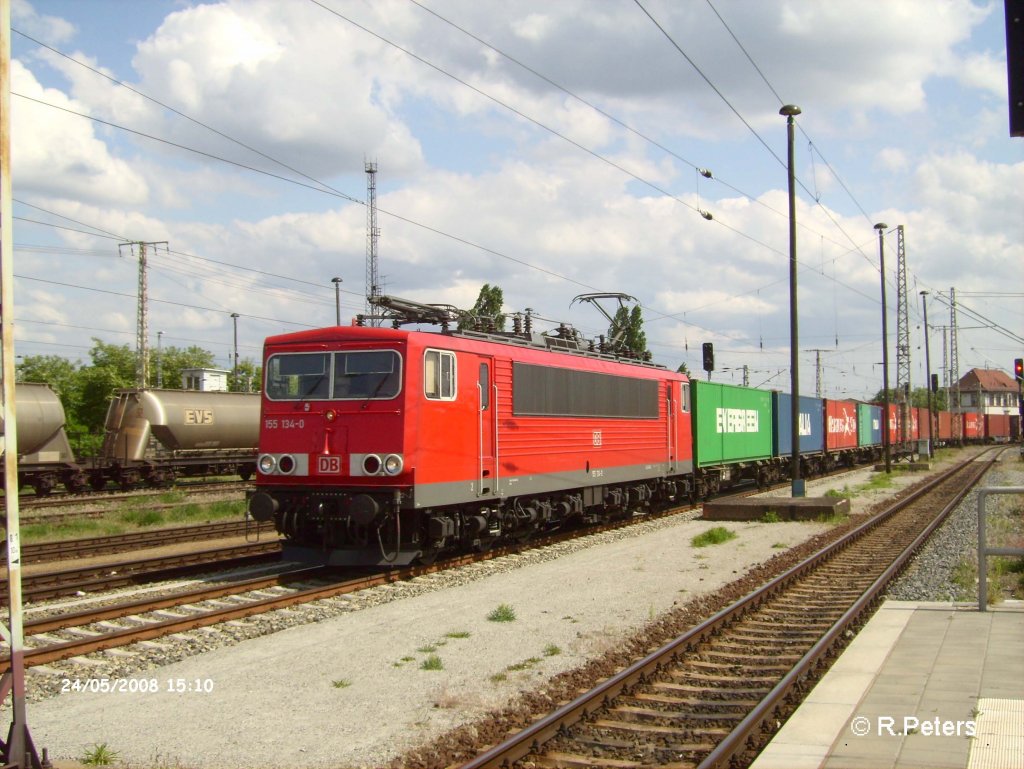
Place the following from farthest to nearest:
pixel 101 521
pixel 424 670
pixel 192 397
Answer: pixel 192 397, pixel 101 521, pixel 424 670

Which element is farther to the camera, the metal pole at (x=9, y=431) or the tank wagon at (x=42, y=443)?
the tank wagon at (x=42, y=443)

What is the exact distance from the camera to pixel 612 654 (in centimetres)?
845

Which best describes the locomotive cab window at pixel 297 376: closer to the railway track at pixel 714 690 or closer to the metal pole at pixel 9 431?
the railway track at pixel 714 690

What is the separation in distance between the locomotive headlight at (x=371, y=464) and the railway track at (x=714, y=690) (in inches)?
190

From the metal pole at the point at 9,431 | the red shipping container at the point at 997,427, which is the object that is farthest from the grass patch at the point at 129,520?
the red shipping container at the point at 997,427

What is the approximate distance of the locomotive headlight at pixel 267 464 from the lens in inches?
518

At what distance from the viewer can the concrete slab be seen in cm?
2044

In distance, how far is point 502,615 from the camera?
1009 centimetres

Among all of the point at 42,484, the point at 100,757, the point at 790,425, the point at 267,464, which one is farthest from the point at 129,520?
the point at 790,425

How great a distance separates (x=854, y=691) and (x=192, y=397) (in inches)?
1115

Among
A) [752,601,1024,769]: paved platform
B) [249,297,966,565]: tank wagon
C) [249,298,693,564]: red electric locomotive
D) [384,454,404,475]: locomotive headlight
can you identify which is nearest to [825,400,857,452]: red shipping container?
[249,297,966,565]: tank wagon

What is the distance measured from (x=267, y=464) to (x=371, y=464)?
5.75 feet

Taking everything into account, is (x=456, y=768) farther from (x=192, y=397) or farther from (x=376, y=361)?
(x=192, y=397)

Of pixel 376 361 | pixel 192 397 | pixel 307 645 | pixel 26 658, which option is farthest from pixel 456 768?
pixel 192 397
